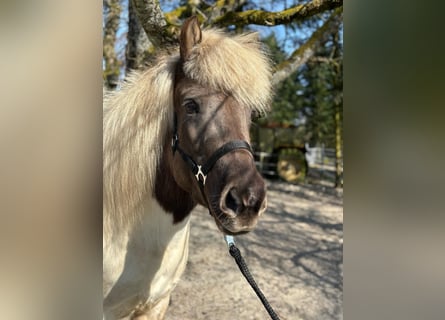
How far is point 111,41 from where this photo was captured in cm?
279

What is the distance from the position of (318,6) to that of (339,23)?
1.81ft

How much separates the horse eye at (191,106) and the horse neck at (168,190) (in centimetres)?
16

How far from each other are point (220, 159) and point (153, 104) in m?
0.35

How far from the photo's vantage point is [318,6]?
1.97 m

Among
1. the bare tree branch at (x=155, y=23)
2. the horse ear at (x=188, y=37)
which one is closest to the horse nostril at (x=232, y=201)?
the horse ear at (x=188, y=37)

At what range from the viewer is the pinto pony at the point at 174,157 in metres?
1.00

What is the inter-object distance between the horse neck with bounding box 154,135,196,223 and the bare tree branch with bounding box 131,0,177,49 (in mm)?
639

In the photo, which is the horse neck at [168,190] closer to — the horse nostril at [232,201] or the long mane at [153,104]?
the long mane at [153,104]

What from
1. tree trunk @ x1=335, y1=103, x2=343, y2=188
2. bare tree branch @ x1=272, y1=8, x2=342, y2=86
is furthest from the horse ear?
tree trunk @ x1=335, y1=103, x2=343, y2=188

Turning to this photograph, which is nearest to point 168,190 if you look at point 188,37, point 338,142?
point 188,37

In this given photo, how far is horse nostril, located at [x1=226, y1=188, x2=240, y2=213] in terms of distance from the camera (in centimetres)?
95

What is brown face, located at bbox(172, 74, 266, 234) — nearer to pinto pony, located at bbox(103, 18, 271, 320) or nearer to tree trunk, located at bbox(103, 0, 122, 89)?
pinto pony, located at bbox(103, 18, 271, 320)
